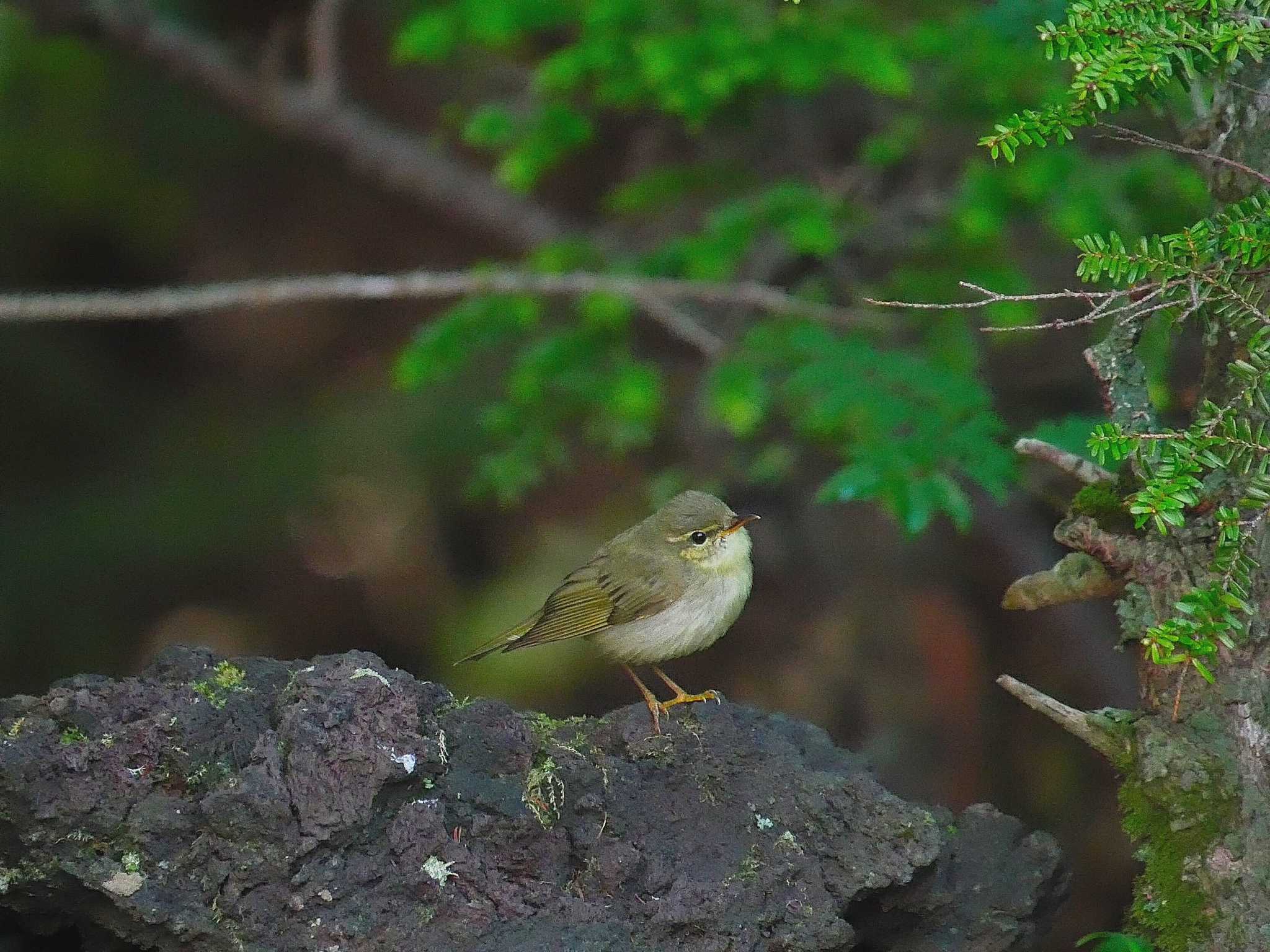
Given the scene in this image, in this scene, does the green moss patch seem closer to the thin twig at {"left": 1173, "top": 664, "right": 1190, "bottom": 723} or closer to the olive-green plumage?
the thin twig at {"left": 1173, "top": 664, "right": 1190, "bottom": 723}

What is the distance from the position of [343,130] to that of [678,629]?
397 centimetres

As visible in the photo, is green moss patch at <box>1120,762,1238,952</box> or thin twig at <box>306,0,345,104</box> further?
thin twig at <box>306,0,345,104</box>

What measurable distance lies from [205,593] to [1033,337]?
482 cm

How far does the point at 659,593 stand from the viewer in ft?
13.3

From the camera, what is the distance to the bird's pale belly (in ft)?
13.2

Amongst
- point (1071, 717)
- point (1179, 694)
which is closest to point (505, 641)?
point (1071, 717)

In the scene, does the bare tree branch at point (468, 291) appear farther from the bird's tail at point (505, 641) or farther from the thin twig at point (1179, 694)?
the thin twig at point (1179, 694)

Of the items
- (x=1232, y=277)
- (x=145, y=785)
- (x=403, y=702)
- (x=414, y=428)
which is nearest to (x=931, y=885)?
(x=403, y=702)

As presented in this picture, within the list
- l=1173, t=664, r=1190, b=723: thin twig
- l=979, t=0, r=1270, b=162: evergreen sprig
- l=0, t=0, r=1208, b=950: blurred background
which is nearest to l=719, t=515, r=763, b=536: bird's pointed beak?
l=0, t=0, r=1208, b=950: blurred background

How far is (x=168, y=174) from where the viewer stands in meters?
8.42

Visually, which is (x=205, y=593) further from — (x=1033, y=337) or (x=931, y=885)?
(x=931, y=885)

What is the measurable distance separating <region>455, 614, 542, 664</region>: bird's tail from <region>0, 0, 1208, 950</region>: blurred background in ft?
3.34

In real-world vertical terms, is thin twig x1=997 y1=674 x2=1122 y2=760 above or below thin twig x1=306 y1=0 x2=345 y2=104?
below

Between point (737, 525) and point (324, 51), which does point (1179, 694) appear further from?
point (324, 51)
